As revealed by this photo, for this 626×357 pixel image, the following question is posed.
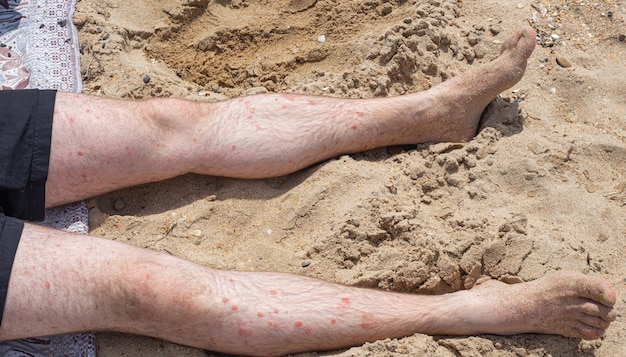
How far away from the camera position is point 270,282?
2107 millimetres

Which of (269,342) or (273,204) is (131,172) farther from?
(269,342)

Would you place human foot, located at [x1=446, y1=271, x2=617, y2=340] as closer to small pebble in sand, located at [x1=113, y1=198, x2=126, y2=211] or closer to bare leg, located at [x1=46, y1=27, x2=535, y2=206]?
bare leg, located at [x1=46, y1=27, x2=535, y2=206]

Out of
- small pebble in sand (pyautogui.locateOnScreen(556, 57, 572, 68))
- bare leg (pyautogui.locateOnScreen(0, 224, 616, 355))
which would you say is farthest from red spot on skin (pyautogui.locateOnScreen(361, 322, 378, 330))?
small pebble in sand (pyautogui.locateOnScreen(556, 57, 572, 68))

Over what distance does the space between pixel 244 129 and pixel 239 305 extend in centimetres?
68

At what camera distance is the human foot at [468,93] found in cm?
258

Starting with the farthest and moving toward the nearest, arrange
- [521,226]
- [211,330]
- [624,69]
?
[624,69]
[521,226]
[211,330]

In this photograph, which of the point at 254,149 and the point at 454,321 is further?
the point at 254,149

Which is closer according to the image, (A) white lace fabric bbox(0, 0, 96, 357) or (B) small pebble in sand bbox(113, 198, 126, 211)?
(B) small pebble in sand bbox(113, 198, 126, 211)

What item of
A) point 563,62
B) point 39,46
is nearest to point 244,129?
point 39,46

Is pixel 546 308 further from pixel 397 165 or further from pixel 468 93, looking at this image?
pixel 468 93

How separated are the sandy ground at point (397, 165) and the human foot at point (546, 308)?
0.05 m

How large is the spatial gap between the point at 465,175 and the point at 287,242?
0.72 m

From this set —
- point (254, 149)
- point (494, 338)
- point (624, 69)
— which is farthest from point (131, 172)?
point (624, 69)

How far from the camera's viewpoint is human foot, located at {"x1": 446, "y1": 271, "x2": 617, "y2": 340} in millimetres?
2090
